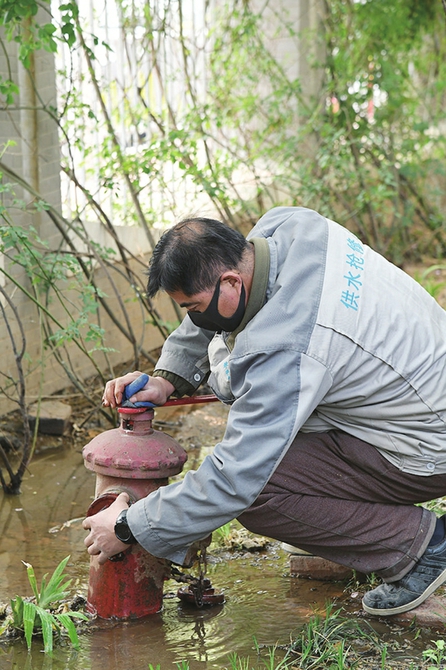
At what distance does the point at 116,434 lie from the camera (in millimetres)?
2842

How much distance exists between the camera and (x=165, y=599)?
10.0 feet

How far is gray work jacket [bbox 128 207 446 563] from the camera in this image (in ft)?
7.99

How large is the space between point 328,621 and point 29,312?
2720 millimetres

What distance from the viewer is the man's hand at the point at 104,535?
2602 millimetres

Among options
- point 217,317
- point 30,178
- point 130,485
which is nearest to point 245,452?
point 217,317

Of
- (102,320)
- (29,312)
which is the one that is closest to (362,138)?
(102,320)

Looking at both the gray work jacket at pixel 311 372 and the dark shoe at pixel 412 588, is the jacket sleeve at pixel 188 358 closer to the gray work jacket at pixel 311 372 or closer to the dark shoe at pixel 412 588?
the gray work jacket at pixel 311 372

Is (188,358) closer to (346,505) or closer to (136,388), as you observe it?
(136,388)

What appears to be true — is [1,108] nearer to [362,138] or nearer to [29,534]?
[29,534]

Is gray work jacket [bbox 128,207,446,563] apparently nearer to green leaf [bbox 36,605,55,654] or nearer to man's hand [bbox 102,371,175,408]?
man's hand [bbox 102,371,175,408]

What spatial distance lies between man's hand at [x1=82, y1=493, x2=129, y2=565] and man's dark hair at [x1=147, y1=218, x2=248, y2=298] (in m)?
0.69

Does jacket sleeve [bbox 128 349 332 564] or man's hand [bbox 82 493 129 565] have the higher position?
jacket sleeve [bbox 128 349 332 564]

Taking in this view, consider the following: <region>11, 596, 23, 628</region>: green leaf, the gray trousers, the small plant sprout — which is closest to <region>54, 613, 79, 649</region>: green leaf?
the small plant sprout

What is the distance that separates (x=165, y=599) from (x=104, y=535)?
0.59m
